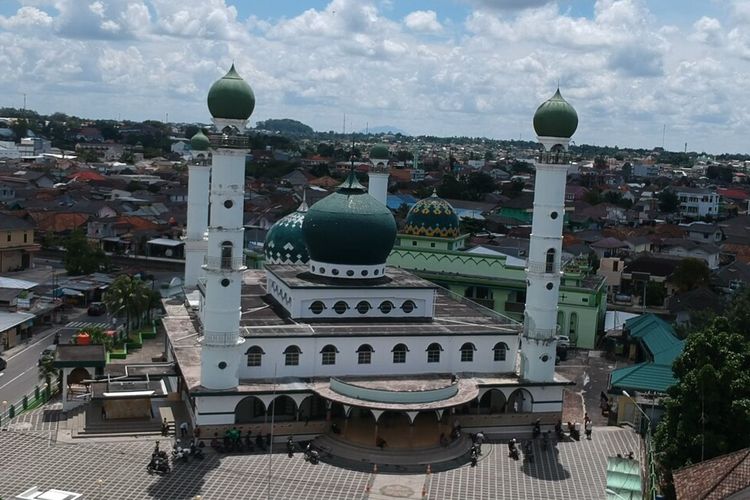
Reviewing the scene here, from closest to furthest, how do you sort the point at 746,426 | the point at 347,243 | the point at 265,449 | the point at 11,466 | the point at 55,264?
the point at 746,426, the point at 11,466, the point at 265,449, the point at 347,243, the point at 55,264

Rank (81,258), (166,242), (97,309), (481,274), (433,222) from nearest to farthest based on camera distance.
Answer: (481,274)
(97,309)
(433,222)
(81,258)
(166,242)

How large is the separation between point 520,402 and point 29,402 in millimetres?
17816

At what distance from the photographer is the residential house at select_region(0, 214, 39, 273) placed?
6016 centimetres

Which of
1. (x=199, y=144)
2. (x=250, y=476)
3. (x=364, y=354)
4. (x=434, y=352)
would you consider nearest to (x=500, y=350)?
(x=434, y=352)

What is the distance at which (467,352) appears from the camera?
3162 centimetres

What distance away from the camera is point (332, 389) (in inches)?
1138

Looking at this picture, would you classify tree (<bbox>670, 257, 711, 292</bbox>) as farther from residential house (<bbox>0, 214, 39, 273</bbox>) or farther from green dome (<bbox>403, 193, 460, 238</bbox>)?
residential house (<bbox>0, 214, 39, 273</bbox>)

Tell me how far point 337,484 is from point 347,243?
10486 mm

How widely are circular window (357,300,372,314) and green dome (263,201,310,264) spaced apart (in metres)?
8.21

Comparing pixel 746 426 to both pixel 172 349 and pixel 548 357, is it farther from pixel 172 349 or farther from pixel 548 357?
pixel 172 349

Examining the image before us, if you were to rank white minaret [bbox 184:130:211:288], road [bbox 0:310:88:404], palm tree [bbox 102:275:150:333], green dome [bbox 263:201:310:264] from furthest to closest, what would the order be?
palm tree [bbox 102:275:150:333] < white minaret [bbox 184:130:211:288] < green dome [bbox 263:201:310:264] < road [bbox 0:310:88:404]

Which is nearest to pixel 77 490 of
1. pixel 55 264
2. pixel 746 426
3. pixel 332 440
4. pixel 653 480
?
pixel 332 440

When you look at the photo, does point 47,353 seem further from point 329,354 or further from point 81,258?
point 81,258

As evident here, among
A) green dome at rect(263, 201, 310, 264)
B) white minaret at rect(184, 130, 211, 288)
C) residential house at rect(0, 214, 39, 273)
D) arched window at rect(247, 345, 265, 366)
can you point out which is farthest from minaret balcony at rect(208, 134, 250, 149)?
residential house at rect(0, 214, 39, 273)
